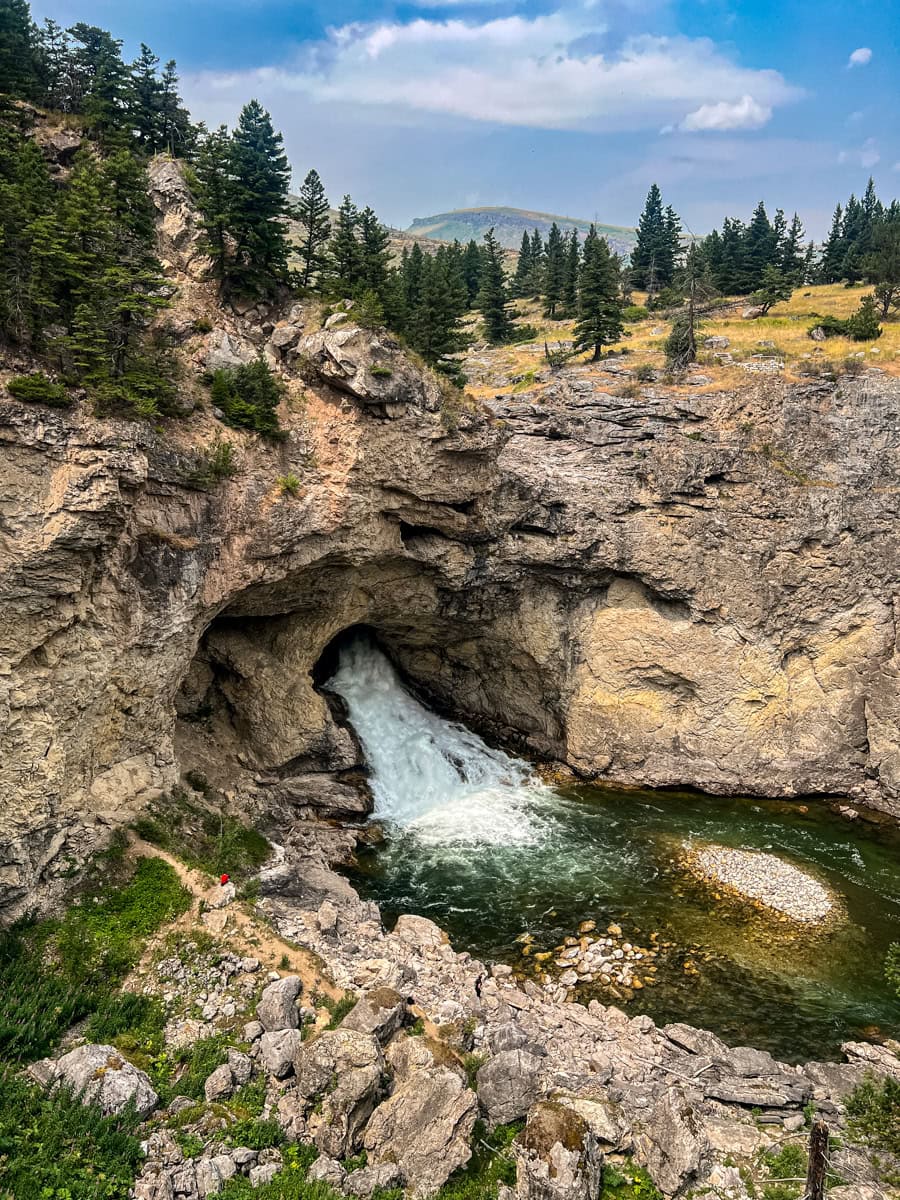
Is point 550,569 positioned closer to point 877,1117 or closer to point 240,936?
point 240,936

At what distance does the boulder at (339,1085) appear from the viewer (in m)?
12.2

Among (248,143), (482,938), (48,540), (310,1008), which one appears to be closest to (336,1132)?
(310,1008)

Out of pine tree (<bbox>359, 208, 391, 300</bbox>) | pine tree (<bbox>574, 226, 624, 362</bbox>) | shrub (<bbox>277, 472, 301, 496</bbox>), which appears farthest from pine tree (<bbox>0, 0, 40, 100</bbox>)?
pine tree (<bbox>574, 226, 624, 362</bbox>)

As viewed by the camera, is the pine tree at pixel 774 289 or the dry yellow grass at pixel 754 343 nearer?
the dry yellow grass at pixel 754 343

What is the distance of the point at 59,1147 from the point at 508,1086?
26.2 feet

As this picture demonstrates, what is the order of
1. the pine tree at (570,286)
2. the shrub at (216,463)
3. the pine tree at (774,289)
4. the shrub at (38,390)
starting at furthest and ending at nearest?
1. the pine tree at (570,286)
2. the pine tree at (774,289)
3. the shrub at (216,463)
4. the shrub at (38,390)

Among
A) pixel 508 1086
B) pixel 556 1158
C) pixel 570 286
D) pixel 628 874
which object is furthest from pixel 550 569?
pixel 570 286

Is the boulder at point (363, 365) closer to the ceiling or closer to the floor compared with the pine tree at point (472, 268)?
closer to the floor

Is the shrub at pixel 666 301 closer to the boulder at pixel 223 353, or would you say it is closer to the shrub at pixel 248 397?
the boulder at pixel 223 353

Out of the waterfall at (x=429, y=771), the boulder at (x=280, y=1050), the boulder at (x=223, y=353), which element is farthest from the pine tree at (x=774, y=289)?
the boulder at (x=280, y=1050)

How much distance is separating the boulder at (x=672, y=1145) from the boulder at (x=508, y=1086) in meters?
2.12

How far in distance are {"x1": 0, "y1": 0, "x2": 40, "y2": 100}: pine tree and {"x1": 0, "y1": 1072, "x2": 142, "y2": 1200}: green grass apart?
31176mm

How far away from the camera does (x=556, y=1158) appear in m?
11.6

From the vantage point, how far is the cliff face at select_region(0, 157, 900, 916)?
934 inches
